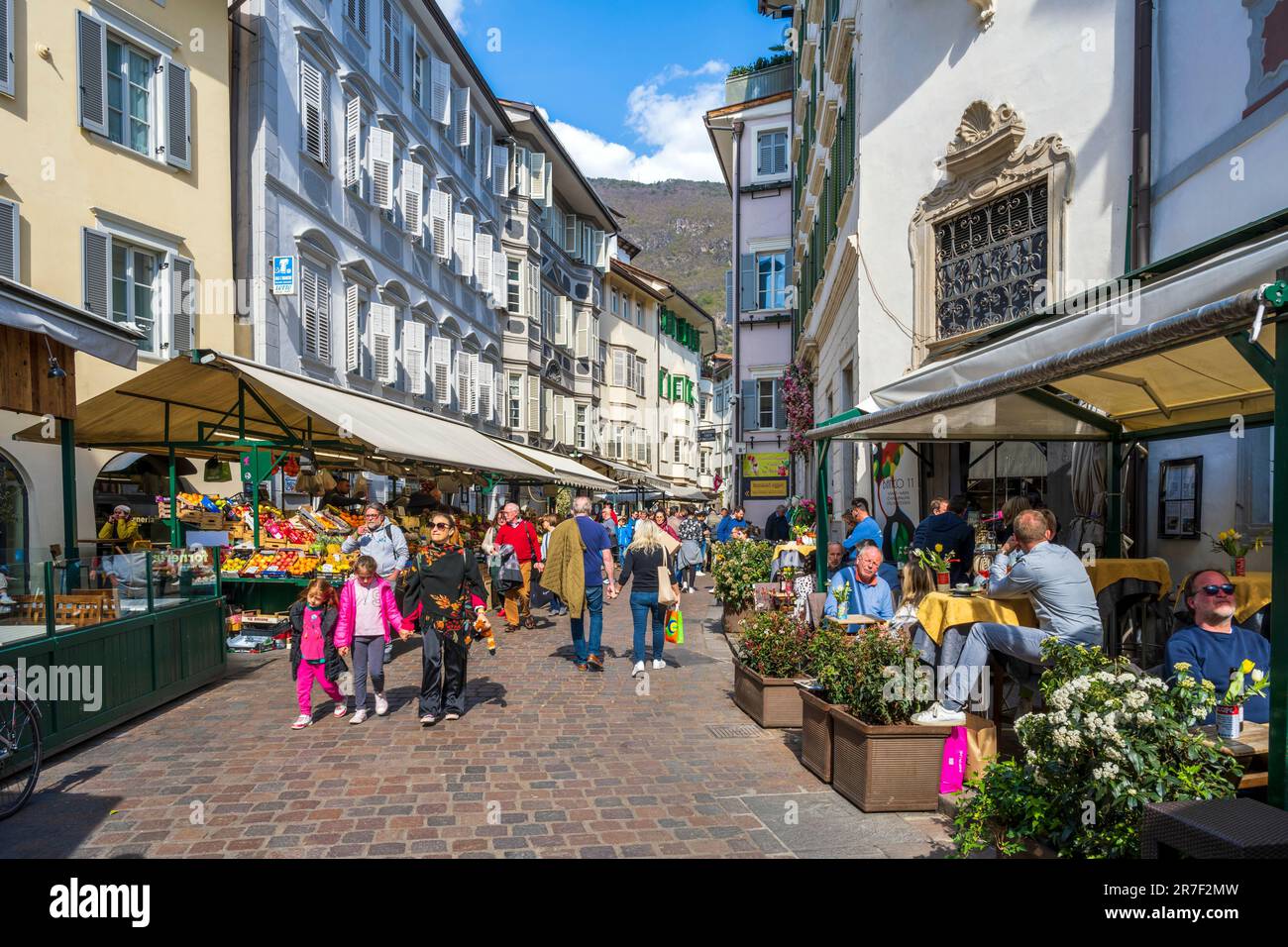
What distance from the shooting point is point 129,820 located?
197 inches

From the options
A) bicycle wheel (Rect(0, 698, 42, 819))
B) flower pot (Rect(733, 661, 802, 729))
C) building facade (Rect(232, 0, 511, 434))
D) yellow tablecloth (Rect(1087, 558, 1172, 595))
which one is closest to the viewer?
bicycle wheel (Rect(0, 698, 42, 819))

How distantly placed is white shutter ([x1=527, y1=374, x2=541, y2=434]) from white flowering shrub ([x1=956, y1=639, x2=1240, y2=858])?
29.1 meters

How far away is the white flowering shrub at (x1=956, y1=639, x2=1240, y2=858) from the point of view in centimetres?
312

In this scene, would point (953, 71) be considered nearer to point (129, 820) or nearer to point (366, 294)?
point (129, 820)

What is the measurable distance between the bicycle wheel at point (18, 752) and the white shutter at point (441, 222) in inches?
807

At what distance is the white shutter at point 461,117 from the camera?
86.7ft

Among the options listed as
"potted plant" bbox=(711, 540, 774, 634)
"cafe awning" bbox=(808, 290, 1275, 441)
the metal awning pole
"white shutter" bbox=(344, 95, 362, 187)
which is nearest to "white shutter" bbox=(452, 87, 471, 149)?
"white shutter" bbox=(344, 95, 362, 187)

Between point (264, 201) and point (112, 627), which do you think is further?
point (264, 201)

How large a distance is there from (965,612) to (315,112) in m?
17.0

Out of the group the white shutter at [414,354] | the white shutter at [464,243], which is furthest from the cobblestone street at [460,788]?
the white shutter at [464,243]

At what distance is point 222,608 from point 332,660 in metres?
2.41

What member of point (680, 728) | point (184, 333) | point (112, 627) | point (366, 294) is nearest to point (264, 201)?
point (184, 333)

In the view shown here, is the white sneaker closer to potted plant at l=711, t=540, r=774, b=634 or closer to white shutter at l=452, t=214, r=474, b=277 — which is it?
potted plant at l=711, t=540, r=774, b=634
